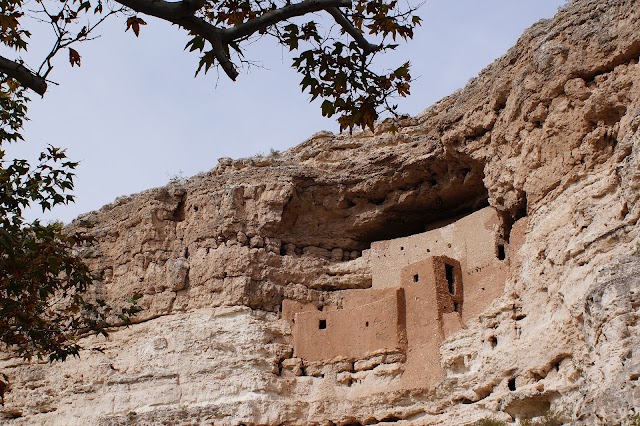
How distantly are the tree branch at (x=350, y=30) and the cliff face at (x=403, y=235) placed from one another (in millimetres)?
7249

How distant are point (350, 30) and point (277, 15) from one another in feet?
2.01

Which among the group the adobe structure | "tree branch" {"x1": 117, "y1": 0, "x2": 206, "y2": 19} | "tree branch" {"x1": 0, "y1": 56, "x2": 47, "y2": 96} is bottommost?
"tree branch" {"x1": 0, "y1": 56, "x2": 47, "y2": 96}

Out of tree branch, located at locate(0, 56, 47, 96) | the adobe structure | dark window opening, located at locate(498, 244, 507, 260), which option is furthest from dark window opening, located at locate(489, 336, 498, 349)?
tree branch, located at locate(0, 56, 47, 96)

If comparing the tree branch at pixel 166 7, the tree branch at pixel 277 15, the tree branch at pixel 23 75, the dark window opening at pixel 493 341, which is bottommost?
the tree branch at pixel 23 75

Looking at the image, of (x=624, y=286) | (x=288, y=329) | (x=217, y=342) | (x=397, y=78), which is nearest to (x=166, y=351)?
(x=217, y=342)

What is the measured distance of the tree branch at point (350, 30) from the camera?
7.04 meters

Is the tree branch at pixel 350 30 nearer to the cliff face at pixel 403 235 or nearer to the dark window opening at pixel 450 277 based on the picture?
the cliff face at pixel 403 235

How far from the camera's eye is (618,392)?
12930 millimetres

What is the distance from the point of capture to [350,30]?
23.5 ft

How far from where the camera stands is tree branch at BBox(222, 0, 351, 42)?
680 cm

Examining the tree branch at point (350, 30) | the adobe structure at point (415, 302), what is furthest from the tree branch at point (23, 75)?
the adobe structure at point (415, 302)

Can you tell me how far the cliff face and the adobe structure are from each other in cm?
45

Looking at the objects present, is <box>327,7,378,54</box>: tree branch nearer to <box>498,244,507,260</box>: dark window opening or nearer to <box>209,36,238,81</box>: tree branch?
<box>209,36,238,81</box>: tree branch

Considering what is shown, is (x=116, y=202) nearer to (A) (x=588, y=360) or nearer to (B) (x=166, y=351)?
(B) (x=166, y=351)
